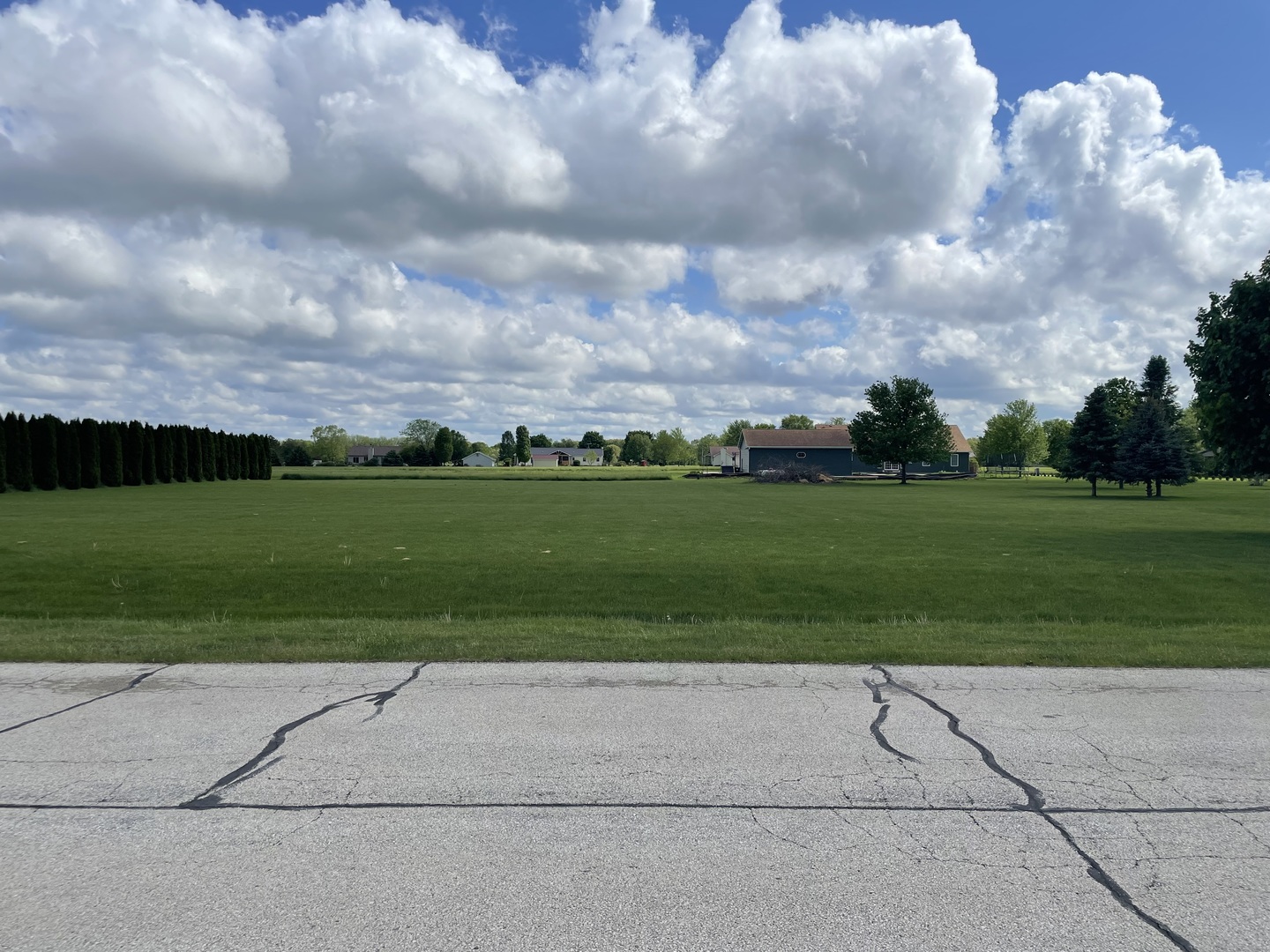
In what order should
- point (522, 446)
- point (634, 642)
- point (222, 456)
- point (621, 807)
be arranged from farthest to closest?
1. point (522, 446)
2. point (222, 456)
3. point (634, 642)
4. point (621, 807)

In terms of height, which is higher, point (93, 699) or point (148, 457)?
point (148, 457)

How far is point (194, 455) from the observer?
3012 inches

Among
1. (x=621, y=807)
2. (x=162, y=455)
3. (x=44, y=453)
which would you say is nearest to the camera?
(x=621, y=807)

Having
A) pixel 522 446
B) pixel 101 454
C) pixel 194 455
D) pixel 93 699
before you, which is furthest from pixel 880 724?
pixel 522 446

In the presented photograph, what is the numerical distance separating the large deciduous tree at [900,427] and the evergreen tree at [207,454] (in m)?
61.8

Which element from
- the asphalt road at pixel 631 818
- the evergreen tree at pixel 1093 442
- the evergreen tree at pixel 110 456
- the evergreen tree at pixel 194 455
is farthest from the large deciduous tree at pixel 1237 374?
the evergreen tree at pixel 194 455

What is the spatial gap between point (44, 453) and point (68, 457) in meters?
2.14

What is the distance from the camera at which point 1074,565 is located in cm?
1922

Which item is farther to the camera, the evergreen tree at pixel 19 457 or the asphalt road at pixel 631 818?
the evergreen tree at pixel 19 457

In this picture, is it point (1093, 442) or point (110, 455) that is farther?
point (110, 455)

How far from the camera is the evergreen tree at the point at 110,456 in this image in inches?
2457

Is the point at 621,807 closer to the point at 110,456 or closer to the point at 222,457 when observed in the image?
the point at 110,456

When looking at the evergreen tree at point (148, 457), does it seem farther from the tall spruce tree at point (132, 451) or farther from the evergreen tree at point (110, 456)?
the evergreen tree at point (110, 456)

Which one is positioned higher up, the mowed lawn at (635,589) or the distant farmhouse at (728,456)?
the distant farmhouse at (728,456)
